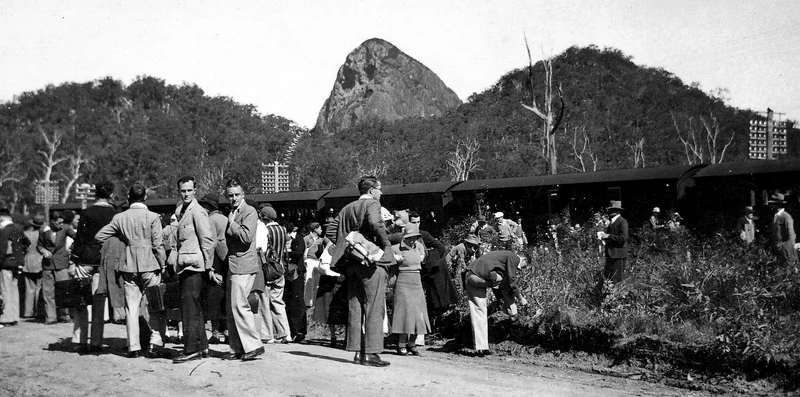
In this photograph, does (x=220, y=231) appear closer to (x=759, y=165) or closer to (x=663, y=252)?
(x=663, y=252)

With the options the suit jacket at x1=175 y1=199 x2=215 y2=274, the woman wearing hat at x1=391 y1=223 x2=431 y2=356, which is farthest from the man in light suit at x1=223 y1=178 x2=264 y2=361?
the woman wearing hat at x1=391 y1=223 x2=431 y2=356

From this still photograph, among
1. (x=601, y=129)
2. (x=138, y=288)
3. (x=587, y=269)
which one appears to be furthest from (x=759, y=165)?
(x=601, y=129)

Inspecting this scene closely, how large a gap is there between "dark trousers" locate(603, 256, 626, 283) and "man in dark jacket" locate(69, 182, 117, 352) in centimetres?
637

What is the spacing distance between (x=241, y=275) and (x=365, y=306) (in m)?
1.34

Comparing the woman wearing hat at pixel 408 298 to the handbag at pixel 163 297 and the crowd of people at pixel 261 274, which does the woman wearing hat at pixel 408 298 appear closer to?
the crowd of people at pixel 261 274

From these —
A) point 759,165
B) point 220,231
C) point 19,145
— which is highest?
point 19,145

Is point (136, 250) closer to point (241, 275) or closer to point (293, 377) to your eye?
point (241, 275)

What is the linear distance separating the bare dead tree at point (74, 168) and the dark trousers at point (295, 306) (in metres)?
65.3

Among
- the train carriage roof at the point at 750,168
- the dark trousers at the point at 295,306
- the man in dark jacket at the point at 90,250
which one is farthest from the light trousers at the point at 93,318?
the train carriage roof at the point at 750,168

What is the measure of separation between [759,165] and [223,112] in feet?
211

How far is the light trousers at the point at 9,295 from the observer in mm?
12039

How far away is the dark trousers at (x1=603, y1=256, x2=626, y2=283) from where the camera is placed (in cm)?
1029

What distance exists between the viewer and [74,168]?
7100cm

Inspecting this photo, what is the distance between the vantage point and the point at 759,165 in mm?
17672
